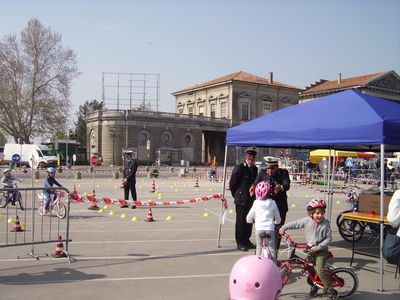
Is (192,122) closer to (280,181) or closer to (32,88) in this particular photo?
(32,88)

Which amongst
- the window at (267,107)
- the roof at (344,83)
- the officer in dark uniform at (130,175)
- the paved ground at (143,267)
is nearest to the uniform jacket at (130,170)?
the officer in dark uniform at (130,175)

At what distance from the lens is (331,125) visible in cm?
708

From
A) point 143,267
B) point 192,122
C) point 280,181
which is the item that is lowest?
point 143,267

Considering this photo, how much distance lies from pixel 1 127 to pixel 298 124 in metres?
→ 51.2

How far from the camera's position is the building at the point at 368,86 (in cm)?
7684

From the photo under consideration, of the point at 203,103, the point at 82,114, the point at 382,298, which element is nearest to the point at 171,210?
the point at 382,298

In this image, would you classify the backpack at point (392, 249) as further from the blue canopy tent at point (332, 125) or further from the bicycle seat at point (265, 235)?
the bicycle seat at point (265, 235)

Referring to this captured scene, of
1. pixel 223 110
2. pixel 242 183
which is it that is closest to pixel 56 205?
pixel 242 183

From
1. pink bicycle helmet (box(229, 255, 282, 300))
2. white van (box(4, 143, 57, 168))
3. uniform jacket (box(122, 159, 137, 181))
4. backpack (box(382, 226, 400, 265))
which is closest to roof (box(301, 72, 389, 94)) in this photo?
white van (box(4, 143, 57, 168))

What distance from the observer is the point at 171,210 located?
14.9 m

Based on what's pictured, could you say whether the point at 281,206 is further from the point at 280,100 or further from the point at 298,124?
the point at 280,100

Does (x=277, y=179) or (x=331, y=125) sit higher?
(x=331, y=125)

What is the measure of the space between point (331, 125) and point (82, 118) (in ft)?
280

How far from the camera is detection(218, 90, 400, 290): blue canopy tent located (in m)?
6.31
